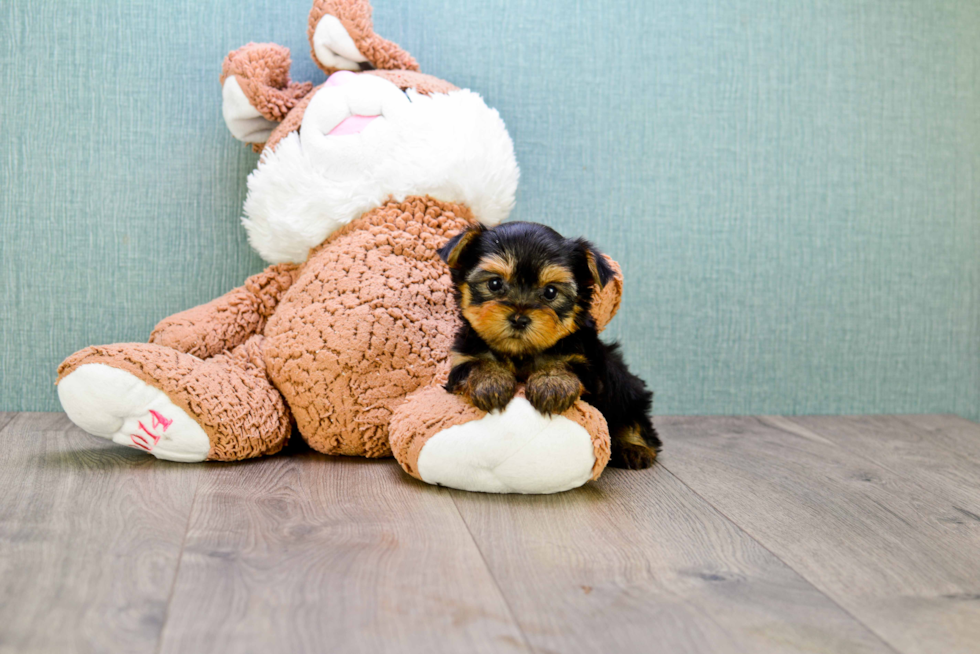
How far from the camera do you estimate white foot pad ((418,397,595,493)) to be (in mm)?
1780

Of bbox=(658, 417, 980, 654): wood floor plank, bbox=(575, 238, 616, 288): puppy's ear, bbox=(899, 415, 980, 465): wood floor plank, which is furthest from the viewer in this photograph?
bbox=(899, 415, 980, 465): wood floor plank

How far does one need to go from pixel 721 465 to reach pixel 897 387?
116cm

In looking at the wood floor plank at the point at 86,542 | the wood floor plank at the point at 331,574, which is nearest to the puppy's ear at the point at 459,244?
the wood floor plank at the point at 331,574

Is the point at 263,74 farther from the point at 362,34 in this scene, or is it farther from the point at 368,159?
the point at 368,159

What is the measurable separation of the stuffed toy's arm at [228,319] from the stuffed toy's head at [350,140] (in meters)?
0.08

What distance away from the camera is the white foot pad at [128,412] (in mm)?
1931

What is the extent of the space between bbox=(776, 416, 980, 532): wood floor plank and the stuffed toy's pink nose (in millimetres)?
1851

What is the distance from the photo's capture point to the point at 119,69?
255cm

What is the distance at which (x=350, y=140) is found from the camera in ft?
7.25

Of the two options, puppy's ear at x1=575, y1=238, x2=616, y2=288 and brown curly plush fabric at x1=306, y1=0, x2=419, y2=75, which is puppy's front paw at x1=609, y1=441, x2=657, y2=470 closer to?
puppy's ear at x1=575, y1=238, x2=616, y2=288

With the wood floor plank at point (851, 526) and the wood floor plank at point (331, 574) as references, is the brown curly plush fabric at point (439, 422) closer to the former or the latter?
the wood floor plank at point (331, 574)

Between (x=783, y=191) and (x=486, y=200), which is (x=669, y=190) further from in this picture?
(x=486, y=200)

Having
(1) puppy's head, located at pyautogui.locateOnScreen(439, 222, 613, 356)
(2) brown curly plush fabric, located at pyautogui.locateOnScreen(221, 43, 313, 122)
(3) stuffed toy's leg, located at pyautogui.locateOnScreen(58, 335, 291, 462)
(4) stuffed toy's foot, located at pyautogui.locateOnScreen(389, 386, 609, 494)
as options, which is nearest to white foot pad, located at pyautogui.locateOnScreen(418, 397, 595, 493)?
(4) stuffed toy's foot, located at pyautogui.locateOnScreen(389, 386, 609, 494)

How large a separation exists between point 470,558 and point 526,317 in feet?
1.72
